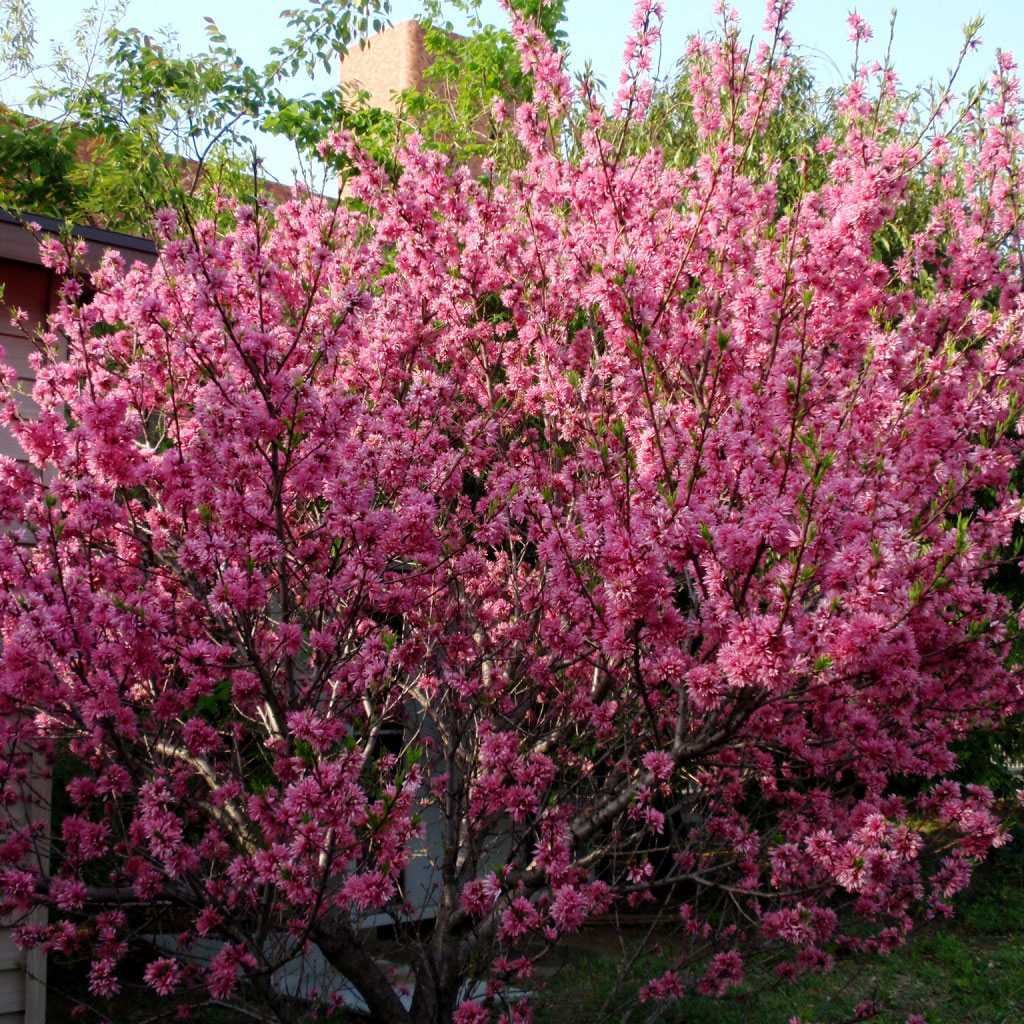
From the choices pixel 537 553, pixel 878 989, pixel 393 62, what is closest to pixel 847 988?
pixel 878 989

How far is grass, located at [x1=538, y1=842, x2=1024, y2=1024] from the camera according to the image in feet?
22.9

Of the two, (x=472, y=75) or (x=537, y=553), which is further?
(x=472, y=75)

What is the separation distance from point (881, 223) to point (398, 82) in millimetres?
21840

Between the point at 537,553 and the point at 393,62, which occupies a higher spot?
the point at 393,62

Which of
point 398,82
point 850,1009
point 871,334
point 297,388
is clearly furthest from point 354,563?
point 398,82

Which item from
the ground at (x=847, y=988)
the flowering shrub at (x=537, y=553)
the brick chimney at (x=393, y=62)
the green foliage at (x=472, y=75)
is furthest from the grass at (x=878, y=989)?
the brick chimney at (x=393, y=62)

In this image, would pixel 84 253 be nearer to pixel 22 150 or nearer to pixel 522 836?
pixel 522 836

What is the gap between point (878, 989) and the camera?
7.62 m

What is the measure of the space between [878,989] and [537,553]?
4.74m

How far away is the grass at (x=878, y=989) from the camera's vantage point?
6.97 meters

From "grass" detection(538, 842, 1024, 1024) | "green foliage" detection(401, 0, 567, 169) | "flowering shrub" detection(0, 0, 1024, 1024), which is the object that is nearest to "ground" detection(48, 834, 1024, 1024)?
"grass" detection(538, 842, 1024, 1024)

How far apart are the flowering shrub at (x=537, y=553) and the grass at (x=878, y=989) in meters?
1.16

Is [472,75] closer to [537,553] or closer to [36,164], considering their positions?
[36,164]

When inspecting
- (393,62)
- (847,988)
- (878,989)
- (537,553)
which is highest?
(393,62)
